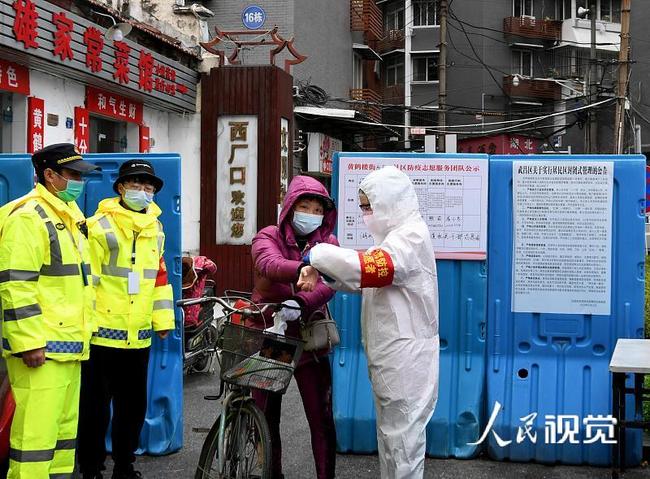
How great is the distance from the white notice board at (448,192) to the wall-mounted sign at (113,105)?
6802mm

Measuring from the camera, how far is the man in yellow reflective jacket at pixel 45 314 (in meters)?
3.87

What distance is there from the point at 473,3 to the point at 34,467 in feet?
112

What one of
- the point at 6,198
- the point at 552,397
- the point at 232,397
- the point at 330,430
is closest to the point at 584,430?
the point at 552,397

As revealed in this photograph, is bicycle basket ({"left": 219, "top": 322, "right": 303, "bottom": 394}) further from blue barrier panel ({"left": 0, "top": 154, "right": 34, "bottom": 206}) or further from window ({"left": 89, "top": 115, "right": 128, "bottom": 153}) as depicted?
window ({"left": 89, "top": 115, "right": 128, "bottom": 153})

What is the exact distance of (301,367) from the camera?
14.6 ft

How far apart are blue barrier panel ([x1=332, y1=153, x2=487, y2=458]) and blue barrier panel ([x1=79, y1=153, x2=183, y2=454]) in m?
1.12

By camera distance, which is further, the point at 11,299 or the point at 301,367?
the point at 301,367

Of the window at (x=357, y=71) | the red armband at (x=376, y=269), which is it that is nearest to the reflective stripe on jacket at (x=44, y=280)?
the red armband at (x=376, y=269)

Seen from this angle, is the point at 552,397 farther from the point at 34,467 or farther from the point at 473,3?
the point at 473,3

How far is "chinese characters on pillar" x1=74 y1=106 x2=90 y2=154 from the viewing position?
10.9m

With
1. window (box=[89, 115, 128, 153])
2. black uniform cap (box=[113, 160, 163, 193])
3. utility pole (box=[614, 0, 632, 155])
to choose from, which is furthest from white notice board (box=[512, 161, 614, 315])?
utility pole (box=[614, 0, 632, 155])

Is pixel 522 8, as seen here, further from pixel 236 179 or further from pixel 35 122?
pixel 35 122

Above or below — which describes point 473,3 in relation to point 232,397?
above

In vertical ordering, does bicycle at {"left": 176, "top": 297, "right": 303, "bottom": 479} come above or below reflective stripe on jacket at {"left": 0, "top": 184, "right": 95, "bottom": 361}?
below
